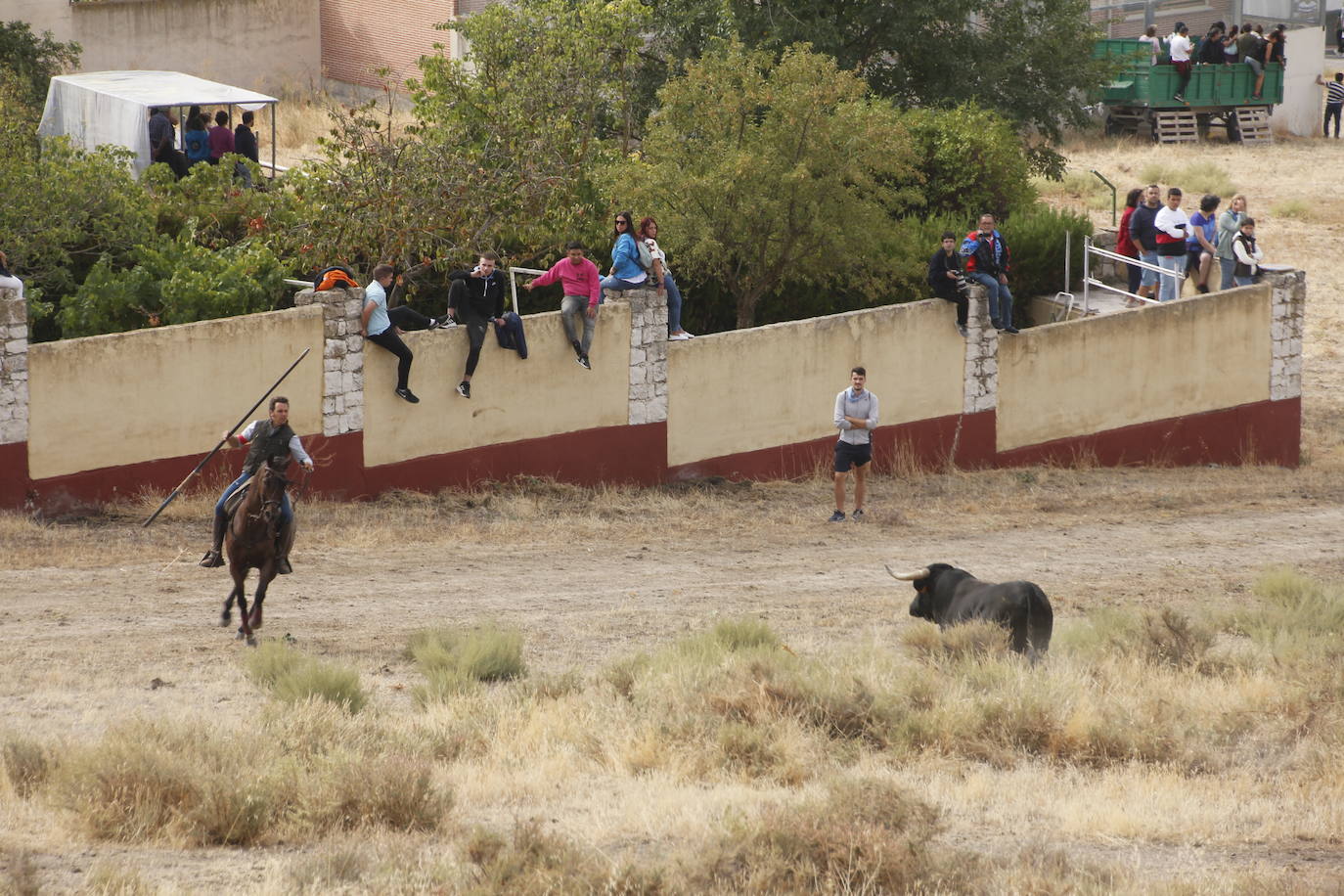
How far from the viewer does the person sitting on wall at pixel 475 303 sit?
19.2 metres

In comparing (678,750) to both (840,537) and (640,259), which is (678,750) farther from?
(640,259)

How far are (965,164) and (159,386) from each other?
1345cm

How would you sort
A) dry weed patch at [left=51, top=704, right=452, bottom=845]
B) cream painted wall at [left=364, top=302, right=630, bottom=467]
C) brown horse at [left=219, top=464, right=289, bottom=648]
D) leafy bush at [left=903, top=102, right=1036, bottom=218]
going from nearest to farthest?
1. dry weed patch at [left=51, top=704, right=452, bottom=845]
2. brown horse at [left=219, top=464, right=289, bottom=648]
3. cream painted wall at [left=364, top=302, right=630, bottom=467]
4. leafy bush at [left=903, top=102, right=1036, bottom=218]

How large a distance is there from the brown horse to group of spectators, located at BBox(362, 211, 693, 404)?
509 centimetres

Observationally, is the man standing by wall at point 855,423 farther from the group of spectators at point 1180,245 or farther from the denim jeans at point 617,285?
the group of spectators at point 1180,245

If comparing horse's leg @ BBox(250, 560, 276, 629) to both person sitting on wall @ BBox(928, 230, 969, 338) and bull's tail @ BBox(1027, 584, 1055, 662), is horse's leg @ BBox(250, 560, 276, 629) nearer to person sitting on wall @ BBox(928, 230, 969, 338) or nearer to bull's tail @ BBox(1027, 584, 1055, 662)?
bull's tail @ BBox(1027, 584, 1055, 662)

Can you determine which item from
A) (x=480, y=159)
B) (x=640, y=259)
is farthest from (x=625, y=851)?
(x=480, y=159)

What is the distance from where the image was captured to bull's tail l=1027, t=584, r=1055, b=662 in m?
13.1

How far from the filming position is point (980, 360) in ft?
73.7

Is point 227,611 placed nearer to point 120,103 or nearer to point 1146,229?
point 120,103

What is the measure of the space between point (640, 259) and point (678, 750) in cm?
1064

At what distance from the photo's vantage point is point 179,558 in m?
16.6

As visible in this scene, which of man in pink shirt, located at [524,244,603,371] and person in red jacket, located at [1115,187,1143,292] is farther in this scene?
person in red jacket, located at [1115,187,1143,292]

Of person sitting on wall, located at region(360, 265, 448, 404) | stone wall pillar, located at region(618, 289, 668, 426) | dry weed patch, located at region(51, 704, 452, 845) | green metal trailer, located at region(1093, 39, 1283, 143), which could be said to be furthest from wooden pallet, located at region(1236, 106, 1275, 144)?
dry weed patch, located at region(51, 704, 452, 845)
